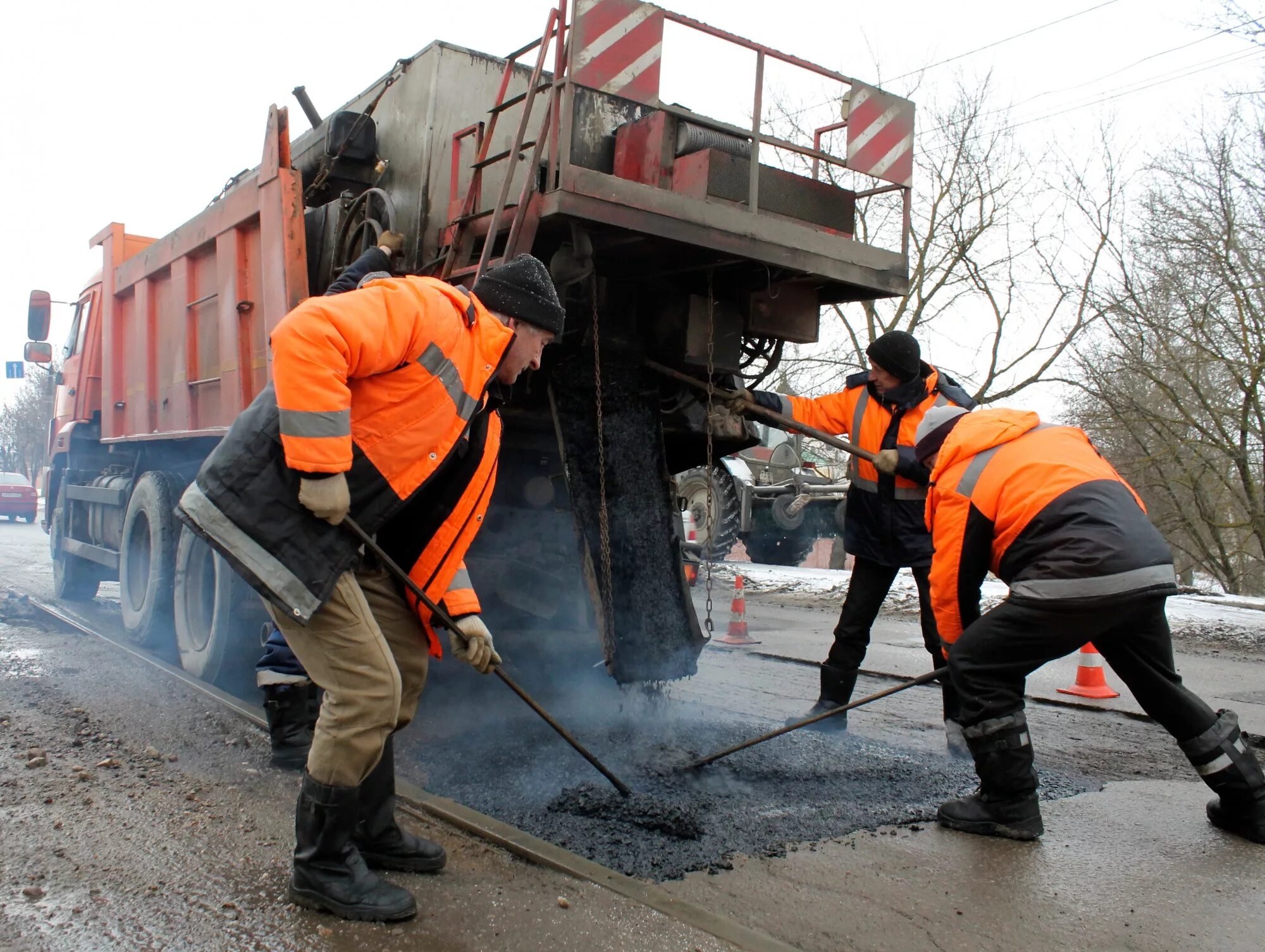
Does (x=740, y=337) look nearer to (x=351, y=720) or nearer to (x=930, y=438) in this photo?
(x=930, y=438)

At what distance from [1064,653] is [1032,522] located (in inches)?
17.5

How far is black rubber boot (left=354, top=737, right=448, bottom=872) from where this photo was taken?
277 centimetres

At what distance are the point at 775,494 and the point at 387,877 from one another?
10.6 m

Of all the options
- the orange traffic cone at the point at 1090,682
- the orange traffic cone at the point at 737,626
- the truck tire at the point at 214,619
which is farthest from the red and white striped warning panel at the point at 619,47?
the orange traffic cone at the point at 737,626

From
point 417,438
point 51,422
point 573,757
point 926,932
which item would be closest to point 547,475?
point 573,757

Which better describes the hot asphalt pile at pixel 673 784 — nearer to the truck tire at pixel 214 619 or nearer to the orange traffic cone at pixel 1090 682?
the truck tire at pixel 214 619

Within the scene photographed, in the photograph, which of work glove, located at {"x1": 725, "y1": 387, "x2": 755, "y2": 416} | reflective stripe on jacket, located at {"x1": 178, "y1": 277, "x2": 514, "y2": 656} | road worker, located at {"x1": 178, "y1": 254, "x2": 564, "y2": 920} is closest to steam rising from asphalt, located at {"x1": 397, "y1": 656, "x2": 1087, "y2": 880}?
road worker, located at {"x1": 178, "y1": 254, "x2": 564, "y2": 920}

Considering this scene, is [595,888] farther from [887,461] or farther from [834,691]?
[887,461]

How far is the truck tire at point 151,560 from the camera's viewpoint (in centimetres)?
618

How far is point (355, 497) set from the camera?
253 cm

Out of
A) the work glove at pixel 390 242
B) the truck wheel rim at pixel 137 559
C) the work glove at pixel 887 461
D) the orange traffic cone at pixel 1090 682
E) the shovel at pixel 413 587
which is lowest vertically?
the orange traffic cone at pixel 1090 682

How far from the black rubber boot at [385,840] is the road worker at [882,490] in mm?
2290

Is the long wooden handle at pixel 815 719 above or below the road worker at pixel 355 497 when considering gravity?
below

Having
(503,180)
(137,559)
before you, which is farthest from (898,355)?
(137,559)
